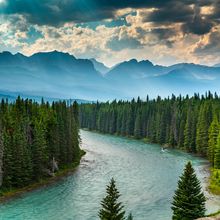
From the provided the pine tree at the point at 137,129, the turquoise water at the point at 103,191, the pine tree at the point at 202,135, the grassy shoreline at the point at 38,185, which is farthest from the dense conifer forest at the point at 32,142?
the pine tree at the point at 137,129

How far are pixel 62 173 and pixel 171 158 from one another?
40763 millimetres

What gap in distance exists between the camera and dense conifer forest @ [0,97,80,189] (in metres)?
75.5

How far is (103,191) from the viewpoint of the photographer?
78250 mm

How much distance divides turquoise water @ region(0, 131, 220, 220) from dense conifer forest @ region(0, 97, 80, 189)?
4538 millimetres

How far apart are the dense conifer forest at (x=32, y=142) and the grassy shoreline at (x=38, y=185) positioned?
1108mm

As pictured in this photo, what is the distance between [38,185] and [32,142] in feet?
29.2

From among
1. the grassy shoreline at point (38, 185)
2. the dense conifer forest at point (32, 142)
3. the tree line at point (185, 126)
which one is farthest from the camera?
the tree line at point (185, 126)

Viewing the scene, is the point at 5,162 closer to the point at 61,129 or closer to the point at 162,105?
the point at 61,129

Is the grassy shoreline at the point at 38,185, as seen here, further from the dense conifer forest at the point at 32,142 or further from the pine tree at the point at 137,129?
the pine tree at the point at 137,129

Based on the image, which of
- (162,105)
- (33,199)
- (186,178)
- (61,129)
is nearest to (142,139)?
(162,105)

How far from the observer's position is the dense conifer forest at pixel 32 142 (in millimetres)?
75500

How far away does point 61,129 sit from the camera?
3979 inches

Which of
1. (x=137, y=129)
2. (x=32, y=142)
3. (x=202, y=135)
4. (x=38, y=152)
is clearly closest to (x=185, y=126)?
(x=202, y=135)

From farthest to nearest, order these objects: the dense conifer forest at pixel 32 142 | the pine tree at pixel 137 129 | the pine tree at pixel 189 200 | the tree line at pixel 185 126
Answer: the pine tree at pixel 137 129 < the tree line at pixel 185 126 < the dense conifer forest at pixel 32 142 < the pine tree at pixel 189 200
